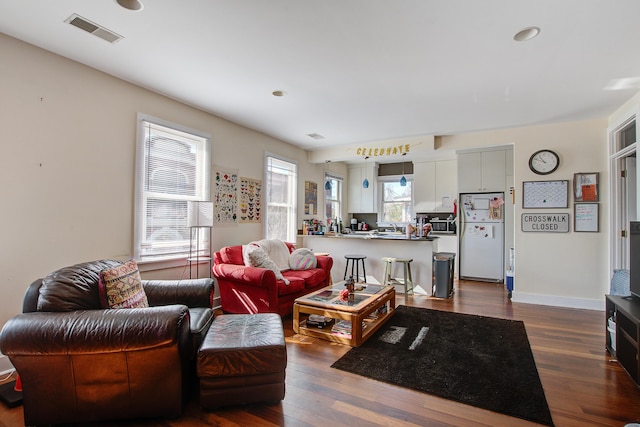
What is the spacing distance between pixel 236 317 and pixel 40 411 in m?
1.20

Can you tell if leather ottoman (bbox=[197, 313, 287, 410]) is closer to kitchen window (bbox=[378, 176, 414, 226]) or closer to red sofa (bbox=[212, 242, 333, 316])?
red sofa (bbox=[212, 242, 333, 316])

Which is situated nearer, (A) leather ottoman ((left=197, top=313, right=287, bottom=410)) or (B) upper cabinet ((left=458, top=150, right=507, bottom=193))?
(A) leather ottoman ((left=197, top=313, right=287, bottom=410))

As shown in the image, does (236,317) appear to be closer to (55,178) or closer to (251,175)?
(55,178)

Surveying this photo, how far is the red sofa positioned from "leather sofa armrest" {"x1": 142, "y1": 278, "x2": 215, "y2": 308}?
0.73 meters

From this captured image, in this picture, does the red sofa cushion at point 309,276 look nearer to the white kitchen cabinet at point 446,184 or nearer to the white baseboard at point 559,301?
the white baseboard at point 559,301

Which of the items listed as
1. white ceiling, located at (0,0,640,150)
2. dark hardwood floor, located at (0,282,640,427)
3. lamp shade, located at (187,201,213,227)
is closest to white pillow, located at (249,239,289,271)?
lamp shade, located at (187,201,213,227)

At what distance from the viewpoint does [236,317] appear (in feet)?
8.32

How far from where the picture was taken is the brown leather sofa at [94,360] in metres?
1.75

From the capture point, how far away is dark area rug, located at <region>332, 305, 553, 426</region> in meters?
2.15

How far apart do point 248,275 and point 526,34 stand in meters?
3.23

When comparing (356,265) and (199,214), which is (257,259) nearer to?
(199,214)

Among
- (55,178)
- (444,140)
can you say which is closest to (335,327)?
(55,178)

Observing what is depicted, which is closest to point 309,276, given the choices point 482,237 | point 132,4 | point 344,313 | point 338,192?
point 344,313

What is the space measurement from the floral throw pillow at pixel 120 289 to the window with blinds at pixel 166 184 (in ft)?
3.70
